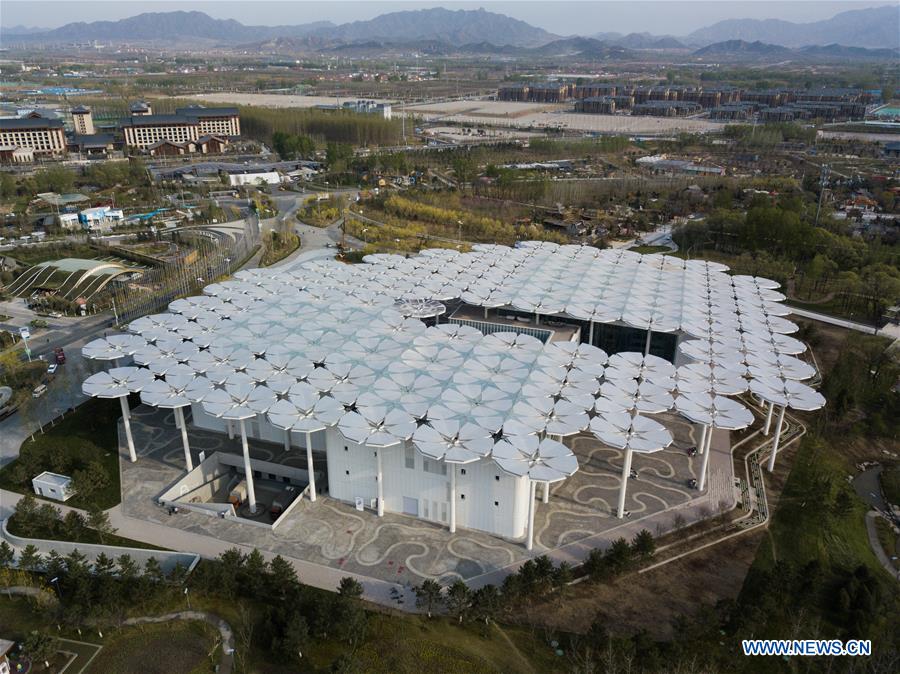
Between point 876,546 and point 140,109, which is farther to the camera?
point 140,109

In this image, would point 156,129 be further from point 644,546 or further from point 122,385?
point 644,546

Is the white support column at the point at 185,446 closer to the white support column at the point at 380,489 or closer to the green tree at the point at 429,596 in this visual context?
the white support column at the point at 380,489

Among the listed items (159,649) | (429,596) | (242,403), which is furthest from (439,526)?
(159,649)

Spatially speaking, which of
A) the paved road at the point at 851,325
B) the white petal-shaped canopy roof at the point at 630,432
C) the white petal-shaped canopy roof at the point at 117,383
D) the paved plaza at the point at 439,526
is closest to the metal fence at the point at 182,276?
the white petal-shaped canopy roof at the point at 117,383

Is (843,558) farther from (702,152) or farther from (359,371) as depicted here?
(702,152)

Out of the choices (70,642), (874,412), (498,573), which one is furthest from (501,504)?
(874,412)
